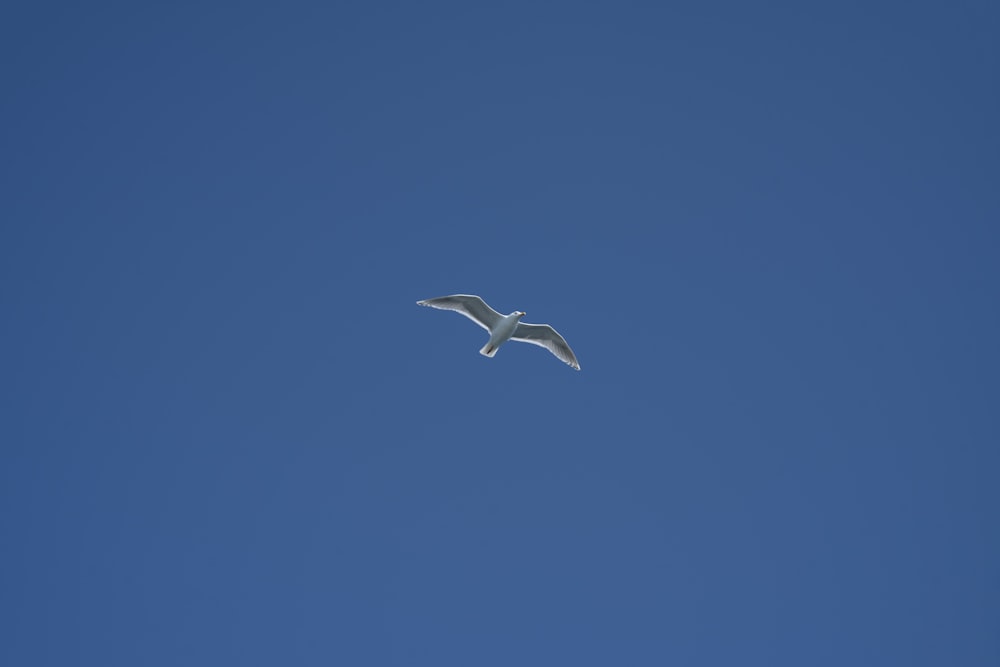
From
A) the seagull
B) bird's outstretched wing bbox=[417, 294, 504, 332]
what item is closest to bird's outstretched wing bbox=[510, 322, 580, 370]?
the seagull

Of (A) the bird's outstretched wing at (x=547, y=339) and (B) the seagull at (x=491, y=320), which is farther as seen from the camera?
(A) the bird's outstretched wing at (x=547, y=339)

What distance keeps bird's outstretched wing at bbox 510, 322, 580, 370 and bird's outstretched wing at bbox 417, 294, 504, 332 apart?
1.37 meters

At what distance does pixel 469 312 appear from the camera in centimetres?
2945

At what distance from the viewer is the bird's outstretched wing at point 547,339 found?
102 ft

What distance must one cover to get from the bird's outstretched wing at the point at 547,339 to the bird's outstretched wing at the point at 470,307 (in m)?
1.37

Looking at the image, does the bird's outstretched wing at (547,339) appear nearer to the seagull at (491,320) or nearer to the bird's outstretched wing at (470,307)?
the seagull at (491,320)

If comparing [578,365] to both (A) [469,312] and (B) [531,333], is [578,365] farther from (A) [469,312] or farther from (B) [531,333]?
(A) [469,312]

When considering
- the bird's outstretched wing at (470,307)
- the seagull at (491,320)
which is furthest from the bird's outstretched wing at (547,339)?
the bird's outstretched wing at (470,307)

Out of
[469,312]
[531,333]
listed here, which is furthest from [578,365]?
[469,312]

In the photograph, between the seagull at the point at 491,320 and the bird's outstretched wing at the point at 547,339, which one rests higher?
the bird's outstretched wing at the point at 547,339

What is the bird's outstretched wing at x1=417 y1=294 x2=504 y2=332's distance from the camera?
28953 mm

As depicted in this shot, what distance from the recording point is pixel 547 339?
104ft

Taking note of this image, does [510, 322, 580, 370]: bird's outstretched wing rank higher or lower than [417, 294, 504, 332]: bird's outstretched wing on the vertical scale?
higher

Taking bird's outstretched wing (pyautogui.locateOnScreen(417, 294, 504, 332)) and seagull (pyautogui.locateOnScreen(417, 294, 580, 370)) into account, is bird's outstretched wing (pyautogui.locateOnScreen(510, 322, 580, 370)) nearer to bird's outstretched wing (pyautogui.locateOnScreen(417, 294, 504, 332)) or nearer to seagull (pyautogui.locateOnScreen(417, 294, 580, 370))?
seagull (pyautogui.locateOnScreen(417, 294, 580, 370))
